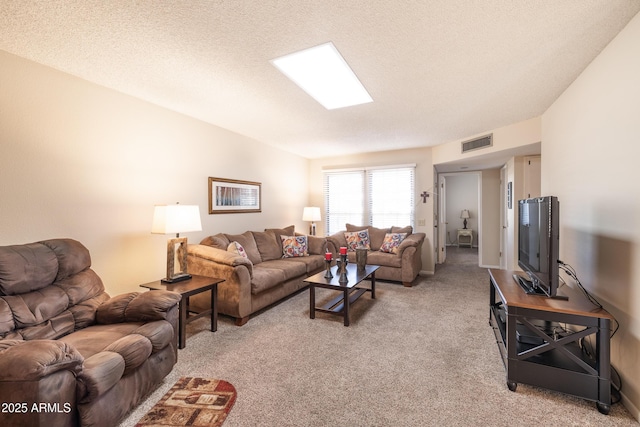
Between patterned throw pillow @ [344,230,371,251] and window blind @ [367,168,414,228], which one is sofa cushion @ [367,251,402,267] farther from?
window blind @ [367,168,414,228]

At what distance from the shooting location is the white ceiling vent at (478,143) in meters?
4.04

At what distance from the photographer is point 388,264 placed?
4613 mm

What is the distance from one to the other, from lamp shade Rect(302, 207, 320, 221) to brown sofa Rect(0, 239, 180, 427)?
364 centimetres

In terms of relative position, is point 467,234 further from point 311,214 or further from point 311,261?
point 311,261

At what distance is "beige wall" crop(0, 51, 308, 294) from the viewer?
211cm

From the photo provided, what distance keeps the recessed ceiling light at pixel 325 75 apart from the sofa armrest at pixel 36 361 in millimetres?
2257

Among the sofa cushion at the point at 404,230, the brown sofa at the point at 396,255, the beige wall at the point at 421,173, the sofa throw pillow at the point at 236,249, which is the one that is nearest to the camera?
the sofa throw pillow at the point at 236,249

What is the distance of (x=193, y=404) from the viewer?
1.75 m

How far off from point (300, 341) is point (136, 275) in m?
1.93

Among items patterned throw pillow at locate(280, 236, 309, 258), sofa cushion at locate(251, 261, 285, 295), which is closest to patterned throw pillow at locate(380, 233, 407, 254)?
patterned throw pillow at locate(280, 236, 309, 258)

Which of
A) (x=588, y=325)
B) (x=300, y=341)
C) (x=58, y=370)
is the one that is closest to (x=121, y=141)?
(x=58, y=370)

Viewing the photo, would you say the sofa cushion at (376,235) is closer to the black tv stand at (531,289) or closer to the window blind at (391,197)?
the window blind at (391,197)

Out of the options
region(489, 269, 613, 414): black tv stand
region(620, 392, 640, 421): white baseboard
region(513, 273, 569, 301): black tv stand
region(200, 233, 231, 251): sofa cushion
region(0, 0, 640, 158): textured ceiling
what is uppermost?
region(0, 0, 640, 158): textured ceiling

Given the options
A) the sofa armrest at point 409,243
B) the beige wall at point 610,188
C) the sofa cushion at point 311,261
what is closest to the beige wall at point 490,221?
the sofa armrest at point 409,243
